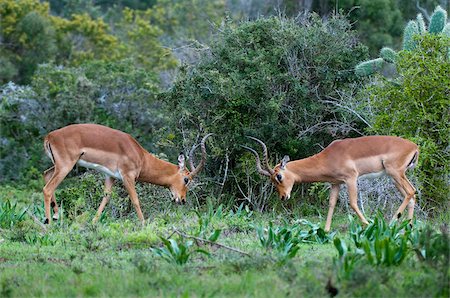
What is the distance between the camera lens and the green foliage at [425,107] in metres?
12.8

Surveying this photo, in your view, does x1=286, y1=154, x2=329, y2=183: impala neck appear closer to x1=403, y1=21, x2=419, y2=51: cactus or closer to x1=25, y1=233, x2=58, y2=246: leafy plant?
x1=403, y1=21, x2=419, y2=51: cactus

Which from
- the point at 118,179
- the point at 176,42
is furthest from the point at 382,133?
the point at 176,42

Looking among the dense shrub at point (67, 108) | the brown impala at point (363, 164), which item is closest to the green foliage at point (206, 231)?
the brown impala at point (363, 164)

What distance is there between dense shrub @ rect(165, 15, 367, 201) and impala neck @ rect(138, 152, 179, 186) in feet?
4.48

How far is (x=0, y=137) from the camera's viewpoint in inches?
813

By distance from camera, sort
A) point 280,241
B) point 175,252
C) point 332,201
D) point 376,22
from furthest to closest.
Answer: point 376,22, point 332,201, point 280,241, point 175,252

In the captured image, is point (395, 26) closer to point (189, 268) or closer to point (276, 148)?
point (276, 148)

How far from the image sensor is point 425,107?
13.0 meters

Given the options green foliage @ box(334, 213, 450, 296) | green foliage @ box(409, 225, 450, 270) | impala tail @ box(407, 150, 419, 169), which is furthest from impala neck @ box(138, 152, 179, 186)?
green foliage @ box(409, 225, 450, 270)

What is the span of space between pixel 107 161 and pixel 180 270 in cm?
480

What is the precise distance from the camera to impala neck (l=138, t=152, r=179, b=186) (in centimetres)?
1315

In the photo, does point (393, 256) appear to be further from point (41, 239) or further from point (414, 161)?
point (41, 239)

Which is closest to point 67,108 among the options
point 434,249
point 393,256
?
point 393,256

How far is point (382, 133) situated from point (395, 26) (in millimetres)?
13071
